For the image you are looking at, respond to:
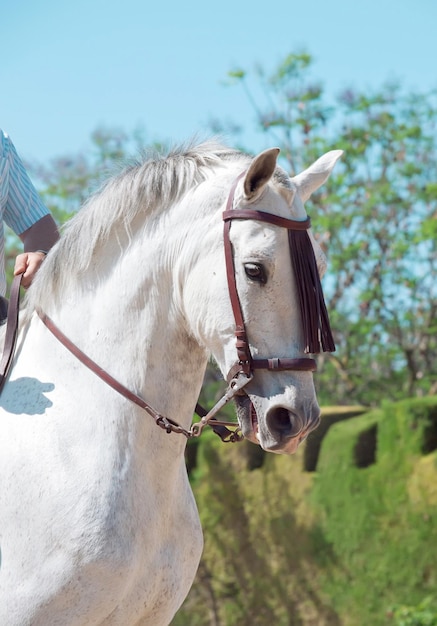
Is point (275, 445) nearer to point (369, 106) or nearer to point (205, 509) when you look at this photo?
point (205, 509)

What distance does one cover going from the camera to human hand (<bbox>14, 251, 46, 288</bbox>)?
3.40 m

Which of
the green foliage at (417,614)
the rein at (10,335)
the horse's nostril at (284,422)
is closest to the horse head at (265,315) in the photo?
the horse's nostril at (284,422)

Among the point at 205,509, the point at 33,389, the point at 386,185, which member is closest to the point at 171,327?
the point at 33,389

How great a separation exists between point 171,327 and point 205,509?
20.7 feet

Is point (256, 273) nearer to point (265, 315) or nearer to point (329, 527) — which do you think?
point (265, 315)

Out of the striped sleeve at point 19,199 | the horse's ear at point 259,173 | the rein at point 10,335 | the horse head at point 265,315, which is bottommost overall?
the horse head at point 265,315

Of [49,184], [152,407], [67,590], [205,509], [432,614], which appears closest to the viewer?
[67,590]

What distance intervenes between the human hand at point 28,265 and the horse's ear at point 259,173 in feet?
3.02

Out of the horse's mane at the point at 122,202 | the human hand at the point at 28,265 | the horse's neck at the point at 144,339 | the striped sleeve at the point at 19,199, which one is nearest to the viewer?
the horse's neck at the point at 144,339

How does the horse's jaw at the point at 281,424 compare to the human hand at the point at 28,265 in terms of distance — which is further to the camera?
the human hand at the point at 28,265

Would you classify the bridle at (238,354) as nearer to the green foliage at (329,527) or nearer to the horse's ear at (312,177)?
the horse's ear at (312,177)

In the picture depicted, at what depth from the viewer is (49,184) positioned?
48.6 ft

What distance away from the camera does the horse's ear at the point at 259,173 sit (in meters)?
2.83

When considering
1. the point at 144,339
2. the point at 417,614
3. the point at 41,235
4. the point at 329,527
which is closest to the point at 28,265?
the point at 41,235
